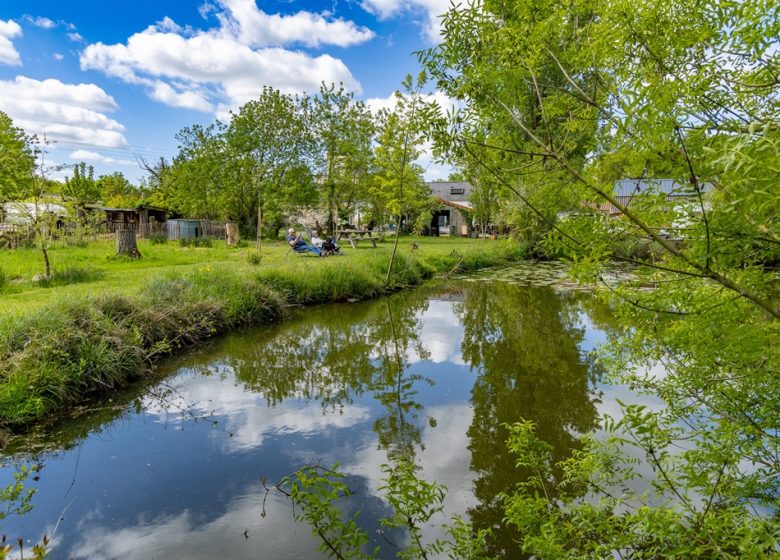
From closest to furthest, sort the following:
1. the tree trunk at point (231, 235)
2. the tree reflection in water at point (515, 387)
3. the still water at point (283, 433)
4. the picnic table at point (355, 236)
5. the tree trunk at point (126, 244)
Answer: the still water at point (283, 433)
the tree reflection in water at point (515, 387)
the tree trunk at point (126, 244)
the tree trunk at point (231, 235)
the picnic table at point (355, 236)

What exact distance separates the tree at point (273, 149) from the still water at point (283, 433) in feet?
61.9

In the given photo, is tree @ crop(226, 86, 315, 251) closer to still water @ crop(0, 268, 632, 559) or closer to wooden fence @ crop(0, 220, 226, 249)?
wooden fence @ crop(0, 220, 226, 249)

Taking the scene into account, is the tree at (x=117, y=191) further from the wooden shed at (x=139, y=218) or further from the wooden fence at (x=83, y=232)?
the wooden fence at (x=83, y=232)

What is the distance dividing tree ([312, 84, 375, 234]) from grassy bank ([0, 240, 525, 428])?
49.2 feet

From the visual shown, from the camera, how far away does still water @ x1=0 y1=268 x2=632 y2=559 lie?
3602 millimetres

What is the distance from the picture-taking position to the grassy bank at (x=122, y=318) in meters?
5.20

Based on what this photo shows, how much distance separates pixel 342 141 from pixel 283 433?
78.2 feet

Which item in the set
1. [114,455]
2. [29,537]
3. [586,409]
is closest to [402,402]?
[586,409]

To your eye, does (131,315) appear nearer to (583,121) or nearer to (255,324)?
(255,324)

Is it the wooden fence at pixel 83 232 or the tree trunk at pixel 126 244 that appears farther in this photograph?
the tree trunk at pixel 126 244

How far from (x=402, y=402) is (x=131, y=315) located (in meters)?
4.45

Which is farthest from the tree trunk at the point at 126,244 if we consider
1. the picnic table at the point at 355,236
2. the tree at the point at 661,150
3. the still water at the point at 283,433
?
the tree at the point at 661,150

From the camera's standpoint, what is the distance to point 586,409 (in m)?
5.65

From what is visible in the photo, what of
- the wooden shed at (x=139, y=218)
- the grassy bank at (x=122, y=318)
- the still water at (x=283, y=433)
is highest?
the wooden shed at (x=139, y=218)
